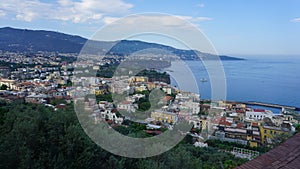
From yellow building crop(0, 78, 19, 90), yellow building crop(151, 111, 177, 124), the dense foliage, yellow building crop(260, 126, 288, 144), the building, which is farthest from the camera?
yellow building crop(0, 78, 19, 90)

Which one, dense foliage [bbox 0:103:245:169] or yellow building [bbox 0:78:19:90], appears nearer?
dense foliage [bbox 0:103:245:169]

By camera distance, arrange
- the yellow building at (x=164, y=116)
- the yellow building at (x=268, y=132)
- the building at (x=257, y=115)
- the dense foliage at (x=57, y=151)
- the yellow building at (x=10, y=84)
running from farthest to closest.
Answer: the yellow building at (x=10, y=84) < the building at (x=257, y=115) < the yellow building at (x=164, y=116) < the yellow building at (x=268, y=132) < the dense foliage at (x=57, y=151)

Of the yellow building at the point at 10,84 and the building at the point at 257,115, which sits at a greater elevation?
the yellow building at the point at 10,84

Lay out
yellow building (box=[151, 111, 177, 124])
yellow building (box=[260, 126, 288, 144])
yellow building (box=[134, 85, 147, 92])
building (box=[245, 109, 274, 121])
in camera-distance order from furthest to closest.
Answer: yellow building (box=[134, 85, 147, 92]), building (box=[245, 109, 274, 121]), yellow building (box=[151, 111, 177, 124]), yellow building (box=[260, 126, 288, 144])

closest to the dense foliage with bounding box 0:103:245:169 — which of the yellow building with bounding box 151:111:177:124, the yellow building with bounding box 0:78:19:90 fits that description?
the yellow building with bounding box 151:111:177:124

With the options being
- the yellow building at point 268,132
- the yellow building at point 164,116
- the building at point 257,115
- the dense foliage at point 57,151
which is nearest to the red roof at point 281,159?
the dense foliage at point 57,151

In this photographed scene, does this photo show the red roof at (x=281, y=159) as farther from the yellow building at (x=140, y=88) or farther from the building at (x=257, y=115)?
the yellow building at (x=140, y=88)

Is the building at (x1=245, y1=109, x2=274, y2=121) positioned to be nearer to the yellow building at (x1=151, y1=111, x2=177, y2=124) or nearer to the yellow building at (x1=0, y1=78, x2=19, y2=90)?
the yellow building at (x1=151, y1=111, x2=177, y2=124)

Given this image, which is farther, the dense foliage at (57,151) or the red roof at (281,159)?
the dense foliage at (57,151)

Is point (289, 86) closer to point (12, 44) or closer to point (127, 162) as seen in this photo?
point (127, 162)

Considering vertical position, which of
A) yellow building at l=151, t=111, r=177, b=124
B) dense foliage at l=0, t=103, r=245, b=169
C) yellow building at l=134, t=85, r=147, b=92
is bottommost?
yellow building at l=151, t=111, r=177, b=124
